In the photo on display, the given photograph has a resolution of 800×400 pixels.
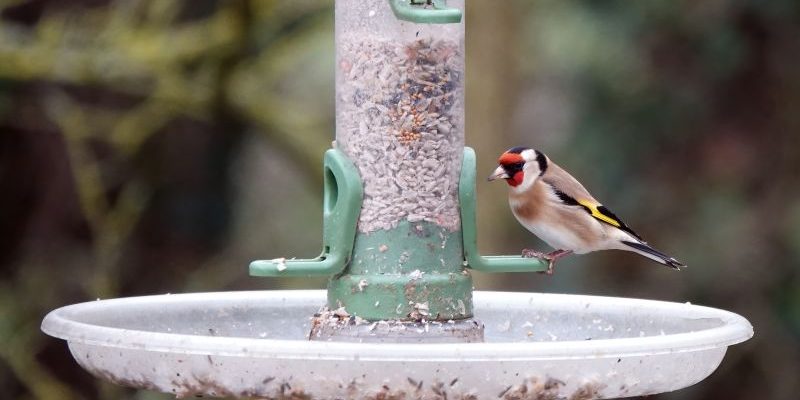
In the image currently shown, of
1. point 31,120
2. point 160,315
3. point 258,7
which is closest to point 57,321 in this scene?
point 160,315

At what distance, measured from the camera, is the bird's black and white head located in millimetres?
5852

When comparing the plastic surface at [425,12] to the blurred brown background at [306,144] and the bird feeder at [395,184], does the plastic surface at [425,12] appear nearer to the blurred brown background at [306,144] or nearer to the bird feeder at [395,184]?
the bird feeder at [395,184]

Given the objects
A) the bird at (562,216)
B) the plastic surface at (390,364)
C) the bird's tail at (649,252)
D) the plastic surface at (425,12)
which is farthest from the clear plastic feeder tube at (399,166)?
the bird's tail at (649,252)

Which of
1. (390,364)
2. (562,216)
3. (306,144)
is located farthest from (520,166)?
(306,144)

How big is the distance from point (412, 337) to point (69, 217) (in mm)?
5176

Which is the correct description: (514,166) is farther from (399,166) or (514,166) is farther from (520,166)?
(399,166)

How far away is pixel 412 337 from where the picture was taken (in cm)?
455

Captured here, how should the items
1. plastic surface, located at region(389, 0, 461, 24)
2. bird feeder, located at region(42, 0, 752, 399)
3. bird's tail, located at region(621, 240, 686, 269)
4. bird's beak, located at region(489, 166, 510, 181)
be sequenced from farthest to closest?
bird's tail, located at region(621, 240, 686, 269) → bird's beak, located at region(489, 166, 510, 181) → bird feeder, located at region(42, 0, 752, 399) → plastic surface, located at region(389, 0, 461, 24)

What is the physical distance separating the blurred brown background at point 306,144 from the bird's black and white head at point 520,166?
2.73 metres

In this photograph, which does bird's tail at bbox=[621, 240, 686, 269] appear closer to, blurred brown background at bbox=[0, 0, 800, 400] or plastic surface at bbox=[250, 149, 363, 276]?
plastic surface at bbox=[250, 149, 363, 276]

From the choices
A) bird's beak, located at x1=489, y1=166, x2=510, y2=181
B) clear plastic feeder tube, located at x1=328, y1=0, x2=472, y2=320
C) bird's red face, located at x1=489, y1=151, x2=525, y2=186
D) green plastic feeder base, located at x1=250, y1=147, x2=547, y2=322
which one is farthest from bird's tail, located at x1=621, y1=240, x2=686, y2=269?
clear plastic feeder tube, located at x1=328, y1=0, x2=472, y2=320

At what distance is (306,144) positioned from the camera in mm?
8953

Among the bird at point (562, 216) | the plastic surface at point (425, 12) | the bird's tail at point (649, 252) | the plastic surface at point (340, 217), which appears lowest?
the bird's tail at point (649, 252)

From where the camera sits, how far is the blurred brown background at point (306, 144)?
8.52m
